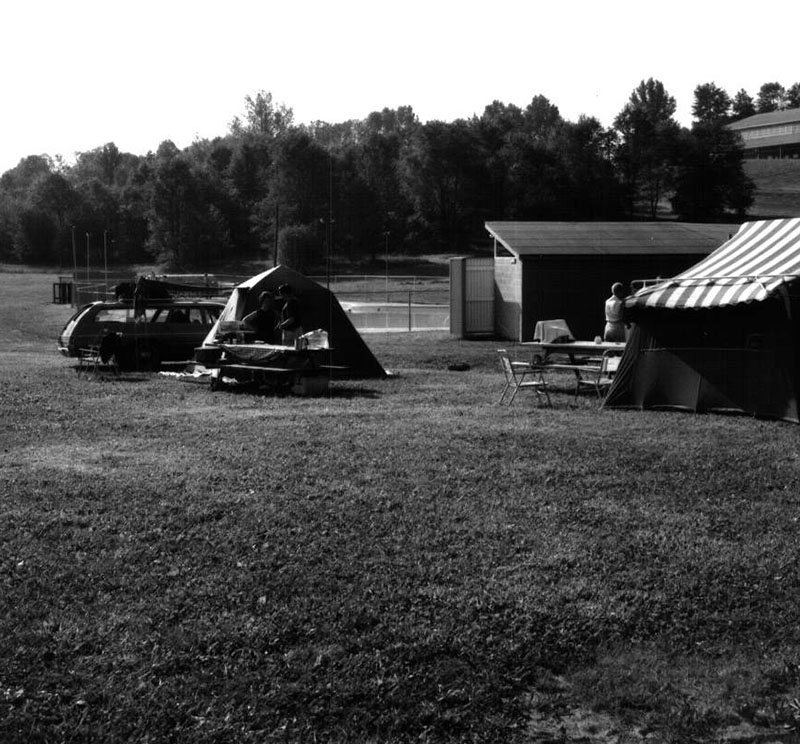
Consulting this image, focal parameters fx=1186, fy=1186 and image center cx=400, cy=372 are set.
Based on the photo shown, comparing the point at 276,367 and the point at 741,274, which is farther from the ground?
the point at 741,274

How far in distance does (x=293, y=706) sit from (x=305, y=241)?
49979mm

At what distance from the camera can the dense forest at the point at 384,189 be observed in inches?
1816

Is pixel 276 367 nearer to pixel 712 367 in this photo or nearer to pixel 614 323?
pixel 614 323

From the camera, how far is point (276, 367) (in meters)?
17.4

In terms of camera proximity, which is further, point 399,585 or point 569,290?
point 569,290

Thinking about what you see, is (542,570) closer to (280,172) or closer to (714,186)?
(714,186)

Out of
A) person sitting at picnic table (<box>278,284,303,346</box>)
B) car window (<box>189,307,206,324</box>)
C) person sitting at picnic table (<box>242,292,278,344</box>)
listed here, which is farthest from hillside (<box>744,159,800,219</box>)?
person sitting at picnic table (<box>278,284,303,346</box>)

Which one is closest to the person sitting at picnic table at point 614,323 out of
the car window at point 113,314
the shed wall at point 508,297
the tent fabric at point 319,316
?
the tent fabric at point 319,316

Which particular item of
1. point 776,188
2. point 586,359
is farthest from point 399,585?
point 776,188

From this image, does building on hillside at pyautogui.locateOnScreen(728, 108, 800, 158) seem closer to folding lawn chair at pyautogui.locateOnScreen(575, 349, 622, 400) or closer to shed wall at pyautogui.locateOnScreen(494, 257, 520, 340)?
shed wall at pyautogui.locateOnScreen(494, 257, 520, 340)

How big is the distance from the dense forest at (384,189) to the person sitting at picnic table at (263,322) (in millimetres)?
16982

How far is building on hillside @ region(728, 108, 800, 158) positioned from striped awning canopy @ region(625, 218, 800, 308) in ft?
283

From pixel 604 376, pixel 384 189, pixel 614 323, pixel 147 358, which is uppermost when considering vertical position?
pixel 384 189

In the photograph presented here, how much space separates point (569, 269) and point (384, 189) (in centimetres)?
2608
